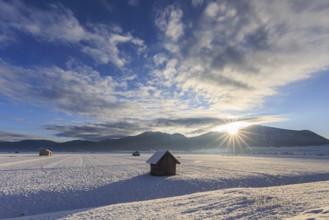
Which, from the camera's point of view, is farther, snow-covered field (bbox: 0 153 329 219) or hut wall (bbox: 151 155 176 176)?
hut wall (bbox: 151 155 176 176)

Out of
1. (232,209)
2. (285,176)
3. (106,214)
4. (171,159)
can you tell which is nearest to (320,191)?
(232,209)

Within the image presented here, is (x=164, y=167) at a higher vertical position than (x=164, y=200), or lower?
higher

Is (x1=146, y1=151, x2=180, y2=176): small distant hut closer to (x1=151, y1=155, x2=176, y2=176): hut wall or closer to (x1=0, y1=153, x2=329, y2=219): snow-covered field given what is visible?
(x1=151, y1=155, x2=176, y2=176): hut wall

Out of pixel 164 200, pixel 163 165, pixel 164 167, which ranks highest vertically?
pixel 163 165

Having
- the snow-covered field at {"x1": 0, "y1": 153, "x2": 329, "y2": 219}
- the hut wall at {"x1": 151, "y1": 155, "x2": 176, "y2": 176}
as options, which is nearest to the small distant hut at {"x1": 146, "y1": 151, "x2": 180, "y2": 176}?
the hut wall at {"x1": 151, "y1": 155, "x2": 176, "y2": 176}

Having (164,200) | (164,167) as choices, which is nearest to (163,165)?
(164,167)

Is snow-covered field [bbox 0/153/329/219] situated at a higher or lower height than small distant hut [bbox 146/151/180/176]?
lower

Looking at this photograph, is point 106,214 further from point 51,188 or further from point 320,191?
point 320,191

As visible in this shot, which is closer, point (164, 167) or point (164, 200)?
point (164, 200)

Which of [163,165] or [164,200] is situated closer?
[164,200]

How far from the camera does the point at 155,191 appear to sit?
1984 cm

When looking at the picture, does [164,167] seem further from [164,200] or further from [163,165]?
[164,200]

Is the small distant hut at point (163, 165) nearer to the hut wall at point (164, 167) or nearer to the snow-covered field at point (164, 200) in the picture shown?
the hut wall at point (164, 167)

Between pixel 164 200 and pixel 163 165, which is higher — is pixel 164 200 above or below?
below
